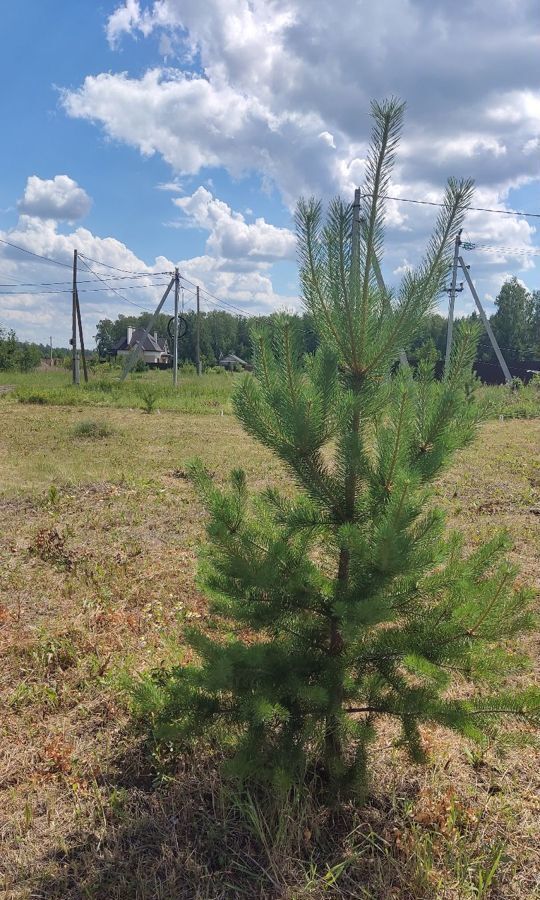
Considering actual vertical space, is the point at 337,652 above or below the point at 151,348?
below

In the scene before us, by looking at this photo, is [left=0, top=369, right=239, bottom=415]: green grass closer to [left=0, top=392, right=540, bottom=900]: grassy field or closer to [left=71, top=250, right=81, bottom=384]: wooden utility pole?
[left=71, top=250, right=81, bottom=384]: wooden utility pole

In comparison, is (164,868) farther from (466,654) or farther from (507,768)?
(507,768)

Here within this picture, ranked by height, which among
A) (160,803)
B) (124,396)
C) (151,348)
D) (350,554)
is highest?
(151,348)

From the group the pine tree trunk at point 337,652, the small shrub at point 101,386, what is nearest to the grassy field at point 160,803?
the pine tree trunk at point 337,652

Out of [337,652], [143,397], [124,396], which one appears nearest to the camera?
[337,652]

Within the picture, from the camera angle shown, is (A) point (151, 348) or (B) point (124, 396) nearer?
(B) point (124, 396)

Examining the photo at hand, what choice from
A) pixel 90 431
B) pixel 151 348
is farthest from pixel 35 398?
pixel 151 348

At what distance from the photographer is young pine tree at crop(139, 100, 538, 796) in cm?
177

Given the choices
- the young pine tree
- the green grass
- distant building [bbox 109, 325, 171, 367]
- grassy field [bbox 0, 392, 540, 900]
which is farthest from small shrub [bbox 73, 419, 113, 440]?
distant building [bbox 109, 325, 171, 367]

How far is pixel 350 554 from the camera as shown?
1.83 meters

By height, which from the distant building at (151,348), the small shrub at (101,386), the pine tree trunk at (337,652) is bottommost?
the pine tree trunk at (337,652)

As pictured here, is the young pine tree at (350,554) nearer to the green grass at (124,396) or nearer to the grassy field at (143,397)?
the grassy field at (143,397)

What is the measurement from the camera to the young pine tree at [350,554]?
5.79 feet

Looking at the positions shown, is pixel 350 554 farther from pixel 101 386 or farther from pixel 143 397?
pixel 101 386
